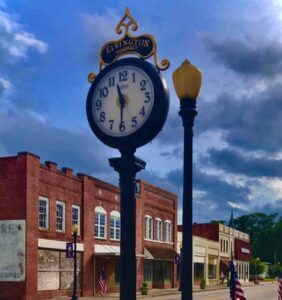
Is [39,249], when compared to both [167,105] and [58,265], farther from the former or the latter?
[167,105]

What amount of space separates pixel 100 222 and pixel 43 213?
26.0 feet

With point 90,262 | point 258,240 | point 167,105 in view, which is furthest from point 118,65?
point 258,240

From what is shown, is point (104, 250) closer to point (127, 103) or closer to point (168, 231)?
point (168, 231)

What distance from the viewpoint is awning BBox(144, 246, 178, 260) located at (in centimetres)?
4969

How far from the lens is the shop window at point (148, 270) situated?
50.3m

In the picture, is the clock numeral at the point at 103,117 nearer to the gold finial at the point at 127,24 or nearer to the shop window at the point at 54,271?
the gold finial at the point at 127,24

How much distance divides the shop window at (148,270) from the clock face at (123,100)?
144 feet

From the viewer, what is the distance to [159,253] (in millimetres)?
52031

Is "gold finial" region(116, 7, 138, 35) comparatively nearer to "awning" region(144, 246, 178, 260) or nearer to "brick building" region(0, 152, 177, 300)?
"brick building" region(0, 152, 177, 300)

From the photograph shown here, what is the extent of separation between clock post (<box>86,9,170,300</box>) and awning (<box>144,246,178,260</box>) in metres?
42.3

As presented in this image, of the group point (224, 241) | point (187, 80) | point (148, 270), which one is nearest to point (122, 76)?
point (187, 80)

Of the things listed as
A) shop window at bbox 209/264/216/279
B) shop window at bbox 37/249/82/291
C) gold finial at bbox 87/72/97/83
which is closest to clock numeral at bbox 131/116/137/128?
gold finial at bbox 87/72/97/83

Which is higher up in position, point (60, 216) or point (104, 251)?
point (60, 216)

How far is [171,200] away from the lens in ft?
191
